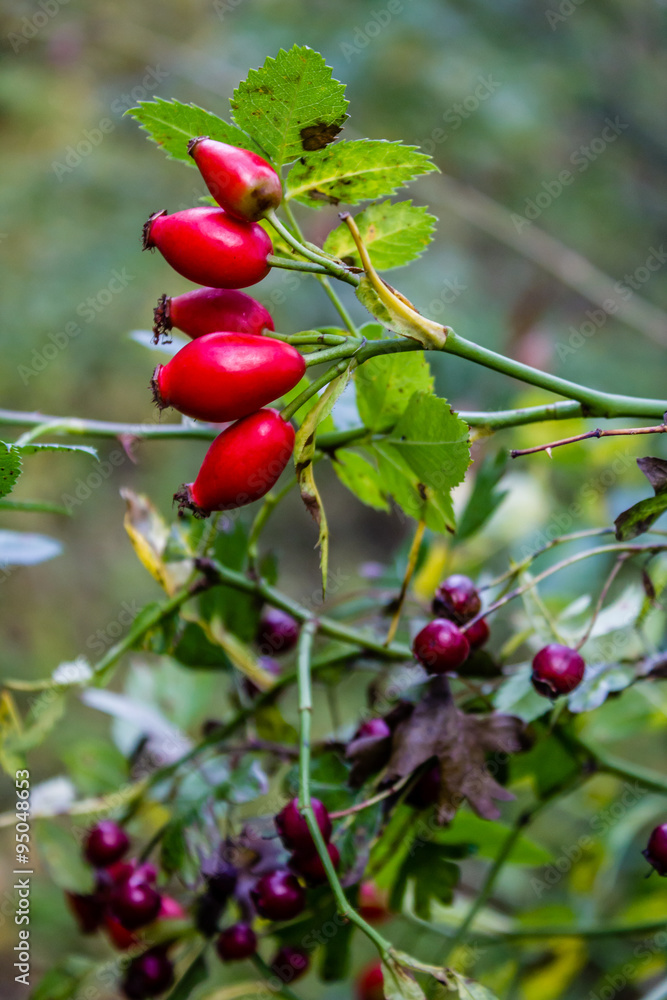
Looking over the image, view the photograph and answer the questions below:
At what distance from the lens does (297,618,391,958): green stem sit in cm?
45

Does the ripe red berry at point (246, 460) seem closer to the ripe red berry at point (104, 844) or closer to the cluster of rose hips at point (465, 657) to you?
the cluster of rose hips at point (465, 657)

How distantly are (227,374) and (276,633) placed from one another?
41cm

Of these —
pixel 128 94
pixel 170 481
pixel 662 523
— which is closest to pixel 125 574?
pixel 170 481

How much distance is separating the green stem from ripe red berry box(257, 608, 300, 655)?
192 millimetres

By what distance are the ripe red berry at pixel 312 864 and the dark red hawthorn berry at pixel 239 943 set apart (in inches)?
5.0

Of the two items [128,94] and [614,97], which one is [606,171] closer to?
[614,97]

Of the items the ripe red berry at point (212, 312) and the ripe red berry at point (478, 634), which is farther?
the ripe red berry at point (478, 634)

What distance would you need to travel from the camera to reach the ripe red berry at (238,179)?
418 mm

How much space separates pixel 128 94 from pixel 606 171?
1.47 metres
